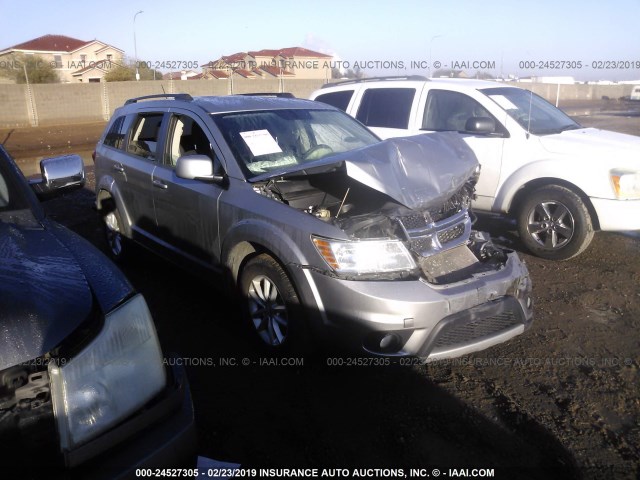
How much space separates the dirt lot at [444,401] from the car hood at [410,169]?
3.72 feet

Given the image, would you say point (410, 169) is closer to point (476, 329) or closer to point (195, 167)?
point (476, 329)

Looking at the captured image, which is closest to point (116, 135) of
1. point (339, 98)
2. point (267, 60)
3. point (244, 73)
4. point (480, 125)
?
point (339, 98)

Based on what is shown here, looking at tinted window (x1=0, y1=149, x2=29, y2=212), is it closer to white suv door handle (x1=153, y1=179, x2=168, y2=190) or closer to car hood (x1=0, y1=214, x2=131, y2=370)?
car hood (x1=0, y1=214, x2=131, y2=370)

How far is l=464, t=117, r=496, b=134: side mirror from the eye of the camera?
19.3ft

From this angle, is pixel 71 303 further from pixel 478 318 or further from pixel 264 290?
pixel 478 318

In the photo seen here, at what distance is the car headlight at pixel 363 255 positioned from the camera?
3.14m

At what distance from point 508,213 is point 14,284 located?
5.25 metres

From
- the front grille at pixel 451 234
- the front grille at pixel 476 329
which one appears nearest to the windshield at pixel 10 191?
the front grille at pixel 476 329

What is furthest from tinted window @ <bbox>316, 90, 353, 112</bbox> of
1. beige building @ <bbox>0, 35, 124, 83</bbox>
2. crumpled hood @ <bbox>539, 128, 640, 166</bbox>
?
beige building @ <bbox>0, 35, 124, 83</bbox>

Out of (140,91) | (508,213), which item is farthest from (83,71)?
(508,213)

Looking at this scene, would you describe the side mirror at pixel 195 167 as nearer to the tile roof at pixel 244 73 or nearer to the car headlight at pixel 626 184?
the car headlight at pixel 626 184

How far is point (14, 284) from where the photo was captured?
74.8 inches

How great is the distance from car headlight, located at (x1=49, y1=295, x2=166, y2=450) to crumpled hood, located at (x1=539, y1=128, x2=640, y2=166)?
495cm

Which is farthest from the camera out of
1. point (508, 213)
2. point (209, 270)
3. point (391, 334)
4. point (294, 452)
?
point (508, 213)
